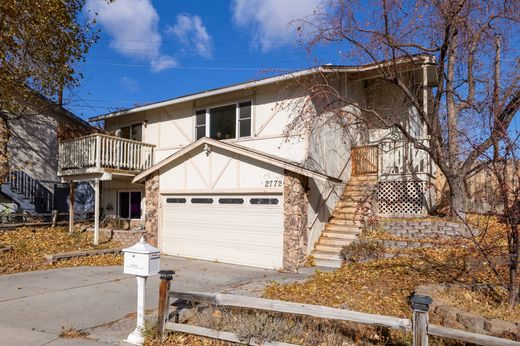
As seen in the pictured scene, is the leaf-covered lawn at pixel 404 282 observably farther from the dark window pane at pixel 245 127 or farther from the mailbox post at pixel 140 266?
the dark window pane at pixel 245 127

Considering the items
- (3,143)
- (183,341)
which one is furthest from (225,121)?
(183,341)

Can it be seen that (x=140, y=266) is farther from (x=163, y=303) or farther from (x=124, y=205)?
(x=124, y=205)

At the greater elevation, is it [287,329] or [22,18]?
[22,18]

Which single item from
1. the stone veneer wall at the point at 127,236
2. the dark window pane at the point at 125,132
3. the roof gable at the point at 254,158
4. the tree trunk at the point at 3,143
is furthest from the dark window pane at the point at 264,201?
the tree trunk at the point at 3,143

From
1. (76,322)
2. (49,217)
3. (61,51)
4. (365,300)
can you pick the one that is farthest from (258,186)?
(49,217)

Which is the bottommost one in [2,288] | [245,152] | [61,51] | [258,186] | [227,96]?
[2,288]

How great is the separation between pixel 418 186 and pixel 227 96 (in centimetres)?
743

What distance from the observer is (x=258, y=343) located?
4848mm

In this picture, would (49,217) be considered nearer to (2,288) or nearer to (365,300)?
(2,288)

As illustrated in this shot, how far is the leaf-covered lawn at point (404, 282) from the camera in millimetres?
6441

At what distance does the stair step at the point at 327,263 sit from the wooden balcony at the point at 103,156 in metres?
8.51

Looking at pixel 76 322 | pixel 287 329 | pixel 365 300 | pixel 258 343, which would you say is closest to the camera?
pixel 258 343

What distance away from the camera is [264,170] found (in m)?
11.8

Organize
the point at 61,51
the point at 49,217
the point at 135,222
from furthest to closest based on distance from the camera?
the point at 49,217, the point at 135,222, the point at 61,51
